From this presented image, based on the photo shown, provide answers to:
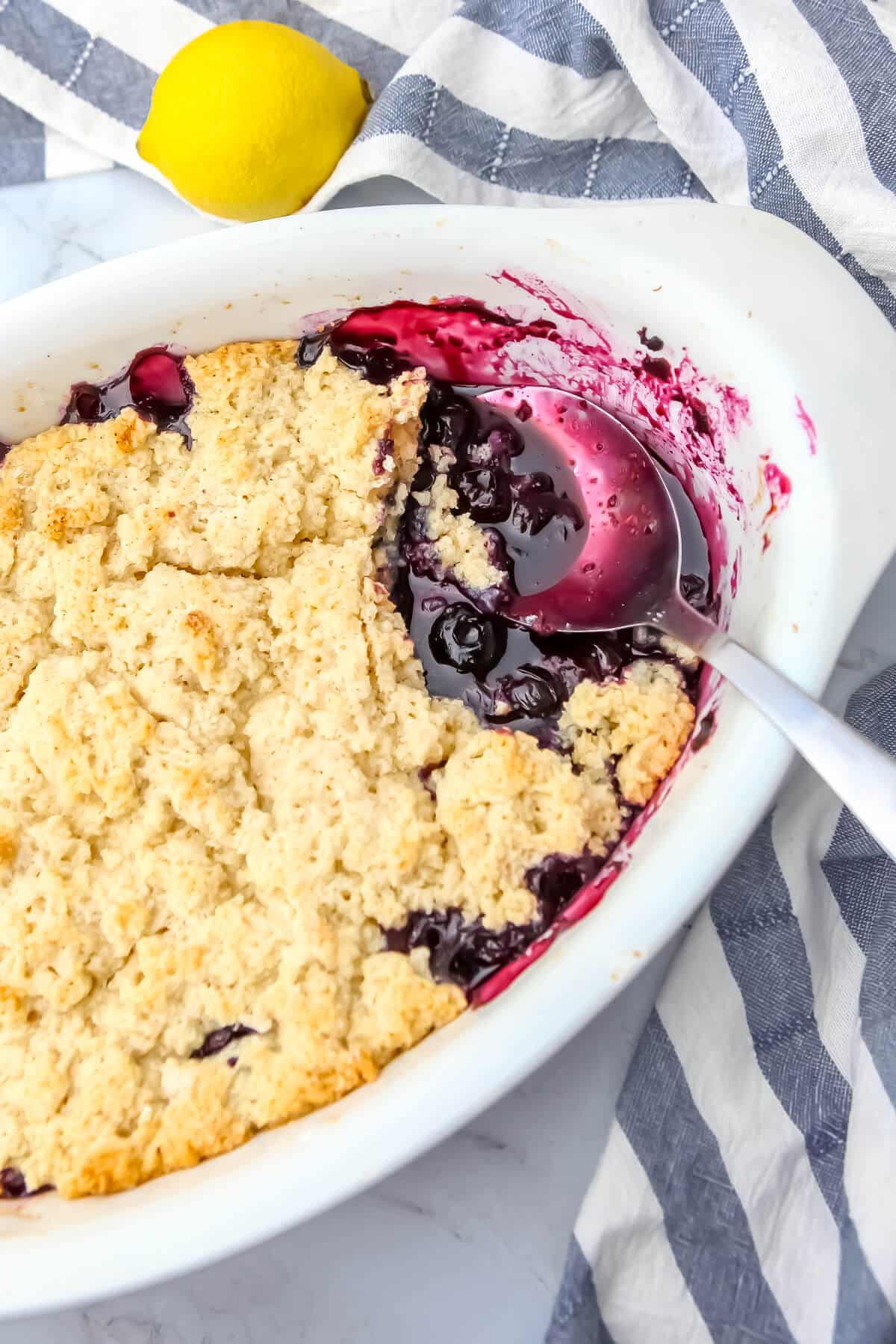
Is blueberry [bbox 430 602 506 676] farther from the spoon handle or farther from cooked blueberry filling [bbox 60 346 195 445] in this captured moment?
cooked blueberry filling [bbox 60 346 195 445]

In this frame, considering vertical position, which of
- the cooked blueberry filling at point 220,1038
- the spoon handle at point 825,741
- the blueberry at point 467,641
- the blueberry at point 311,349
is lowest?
the cooked blueberry filling at point 220,1038

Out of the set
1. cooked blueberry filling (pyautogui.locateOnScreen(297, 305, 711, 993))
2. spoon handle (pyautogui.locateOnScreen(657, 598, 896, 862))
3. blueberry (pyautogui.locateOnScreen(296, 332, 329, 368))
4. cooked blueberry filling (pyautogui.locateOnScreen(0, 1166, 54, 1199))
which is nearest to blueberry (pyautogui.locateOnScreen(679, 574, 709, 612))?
cooked blueberry filling (pyautogui.locateOnScreen(297, 305, 711, 993))

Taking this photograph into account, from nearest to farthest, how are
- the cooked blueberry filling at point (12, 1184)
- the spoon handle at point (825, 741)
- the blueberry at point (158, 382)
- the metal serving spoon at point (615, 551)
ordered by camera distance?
the spoon handle at point (825, 741) → the cooked blueberry filling at point (12, 1184) → the metal serving spoon at point (615, 551) → the blueberry at point (158, 382)

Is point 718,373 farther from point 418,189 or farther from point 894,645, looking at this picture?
point 418,189

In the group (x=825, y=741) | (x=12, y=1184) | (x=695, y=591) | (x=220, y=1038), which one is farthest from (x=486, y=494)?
(x=12, y=1184)

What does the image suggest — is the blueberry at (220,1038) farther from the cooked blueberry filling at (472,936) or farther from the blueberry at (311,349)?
the blueberry at (311,349)

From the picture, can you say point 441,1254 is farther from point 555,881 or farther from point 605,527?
point 605,527

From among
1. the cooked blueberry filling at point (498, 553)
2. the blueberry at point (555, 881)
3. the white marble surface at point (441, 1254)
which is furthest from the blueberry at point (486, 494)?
the white marble surface at point (441, 1254)
